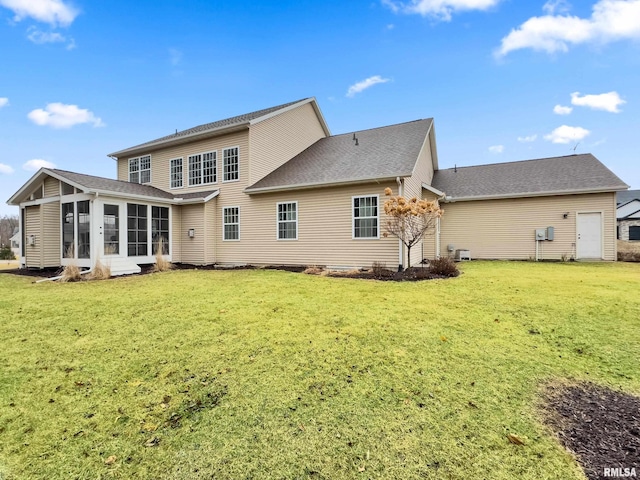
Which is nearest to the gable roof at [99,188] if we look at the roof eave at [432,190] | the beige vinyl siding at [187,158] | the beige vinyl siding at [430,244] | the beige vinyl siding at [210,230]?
the beige vinyl siding at [210,230]

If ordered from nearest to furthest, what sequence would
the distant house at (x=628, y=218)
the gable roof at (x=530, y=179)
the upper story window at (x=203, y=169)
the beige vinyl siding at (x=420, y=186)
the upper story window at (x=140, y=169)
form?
the beige vinyl siding at (x=420, y=186)
the gable roof at (x=530, y=179)
the upper story window at (x=203, y=169)
the upper story window at (x=140, y=169)
the distant house at (x=628, y=218)

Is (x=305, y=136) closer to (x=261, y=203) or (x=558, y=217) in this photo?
(x=261, y=203)

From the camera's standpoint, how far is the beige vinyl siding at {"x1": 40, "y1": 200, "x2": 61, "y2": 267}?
12266 millimetres

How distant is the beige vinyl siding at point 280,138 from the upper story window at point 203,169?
6.79 feet

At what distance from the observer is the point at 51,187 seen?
40.4 feet

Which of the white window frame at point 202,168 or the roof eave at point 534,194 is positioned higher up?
the white window frame at point 202,168

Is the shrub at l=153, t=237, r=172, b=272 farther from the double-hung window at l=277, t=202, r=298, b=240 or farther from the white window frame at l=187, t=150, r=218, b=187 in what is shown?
the double-hung window at l=277, t=202, r=298, b=240

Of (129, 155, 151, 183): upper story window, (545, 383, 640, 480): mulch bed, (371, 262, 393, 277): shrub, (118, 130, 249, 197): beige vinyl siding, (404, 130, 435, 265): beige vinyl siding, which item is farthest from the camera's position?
(129, 155, 151, 183): upper story window

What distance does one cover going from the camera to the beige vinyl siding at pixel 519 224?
13.2 meters

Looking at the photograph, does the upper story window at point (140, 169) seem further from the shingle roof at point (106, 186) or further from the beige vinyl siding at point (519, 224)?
the beige vinyl siding at point (519, 224)

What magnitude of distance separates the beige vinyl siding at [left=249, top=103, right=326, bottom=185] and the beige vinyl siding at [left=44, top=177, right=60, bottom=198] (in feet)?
25.0

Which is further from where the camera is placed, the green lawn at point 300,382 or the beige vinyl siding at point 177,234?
the beige vinyl siding at point 177,234

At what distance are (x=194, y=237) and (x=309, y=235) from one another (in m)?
5.48

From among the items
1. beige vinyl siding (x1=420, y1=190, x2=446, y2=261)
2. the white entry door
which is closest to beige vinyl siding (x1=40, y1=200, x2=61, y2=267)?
beige vinyl siding (x1=420, y1=190, x2=446, y2=261)
